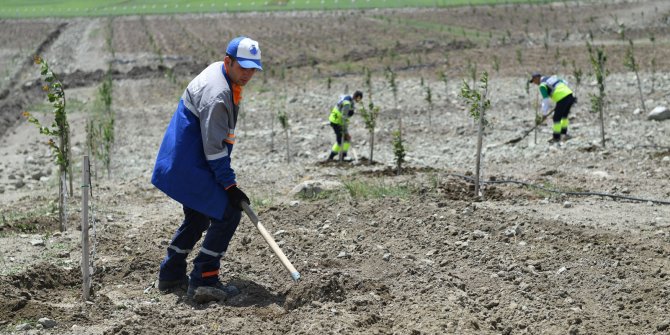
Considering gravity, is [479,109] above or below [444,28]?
below

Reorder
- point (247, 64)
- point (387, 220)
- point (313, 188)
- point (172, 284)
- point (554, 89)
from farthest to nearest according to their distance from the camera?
point (554, 89), point (313, 188), point (387, 220), point (172, 284), point (247, 64)

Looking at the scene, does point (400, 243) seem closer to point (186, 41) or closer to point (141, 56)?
point (141, 56)

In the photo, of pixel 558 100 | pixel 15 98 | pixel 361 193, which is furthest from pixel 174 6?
pixel 361 193

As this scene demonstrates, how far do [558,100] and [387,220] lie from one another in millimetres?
7580

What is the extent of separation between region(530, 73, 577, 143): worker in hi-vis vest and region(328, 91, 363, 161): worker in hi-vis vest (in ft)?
10.8

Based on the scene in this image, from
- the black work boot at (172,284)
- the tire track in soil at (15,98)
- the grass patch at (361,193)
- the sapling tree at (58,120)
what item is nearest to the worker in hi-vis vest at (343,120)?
the grass patch at (361,193)

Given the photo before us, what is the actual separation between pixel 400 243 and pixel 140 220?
3253 mm

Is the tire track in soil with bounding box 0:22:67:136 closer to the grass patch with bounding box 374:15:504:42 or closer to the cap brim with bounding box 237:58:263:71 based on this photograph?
the grass patch with bounding box 374:15:504:42

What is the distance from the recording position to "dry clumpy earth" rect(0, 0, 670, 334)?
19.9 ft

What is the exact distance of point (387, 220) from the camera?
334 inches

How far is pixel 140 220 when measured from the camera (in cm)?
967

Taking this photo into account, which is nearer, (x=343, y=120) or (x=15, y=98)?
(x=343, y=120)

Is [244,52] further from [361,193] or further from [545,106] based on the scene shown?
[545,106]

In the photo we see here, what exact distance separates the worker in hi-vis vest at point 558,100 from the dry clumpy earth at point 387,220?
1.09 feet
